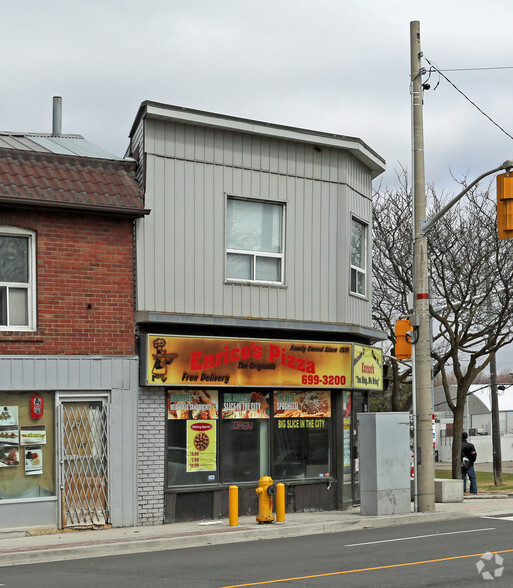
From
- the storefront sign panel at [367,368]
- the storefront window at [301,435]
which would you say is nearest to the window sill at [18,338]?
the storefront window at [301,435]

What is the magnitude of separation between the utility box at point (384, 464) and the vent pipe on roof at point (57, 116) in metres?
9.50

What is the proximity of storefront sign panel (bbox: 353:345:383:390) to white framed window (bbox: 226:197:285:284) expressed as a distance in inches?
95.2

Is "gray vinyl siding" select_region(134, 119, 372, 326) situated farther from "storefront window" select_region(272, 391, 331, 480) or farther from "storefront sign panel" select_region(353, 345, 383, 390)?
"storefront window" select_region(272, 391, 331, 480)

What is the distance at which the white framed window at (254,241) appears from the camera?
18.2 meters

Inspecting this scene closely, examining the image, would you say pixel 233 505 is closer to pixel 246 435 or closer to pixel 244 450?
pixel 244 450

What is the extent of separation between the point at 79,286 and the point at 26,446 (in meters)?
2.92

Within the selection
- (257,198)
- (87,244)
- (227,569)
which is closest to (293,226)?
(257,198)

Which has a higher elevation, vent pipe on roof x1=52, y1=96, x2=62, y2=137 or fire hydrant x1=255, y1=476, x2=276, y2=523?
vent pipe on roof x1=52, y1=96, x2=62, y2=137

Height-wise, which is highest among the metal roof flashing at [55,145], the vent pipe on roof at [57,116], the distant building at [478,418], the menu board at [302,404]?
the vent pipe on roof at [57,116]

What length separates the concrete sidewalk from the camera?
13.5m

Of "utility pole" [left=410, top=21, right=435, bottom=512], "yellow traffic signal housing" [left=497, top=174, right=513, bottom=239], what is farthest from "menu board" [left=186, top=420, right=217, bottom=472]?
"yellow traffic signal housing" [left=497, top=174, right=513, bottom=239]

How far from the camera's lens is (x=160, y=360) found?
1669 centimetres

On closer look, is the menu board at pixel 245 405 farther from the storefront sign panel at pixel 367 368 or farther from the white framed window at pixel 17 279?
the white framed window at pixel 17 279

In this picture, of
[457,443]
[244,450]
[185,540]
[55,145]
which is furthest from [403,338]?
[457,443]
